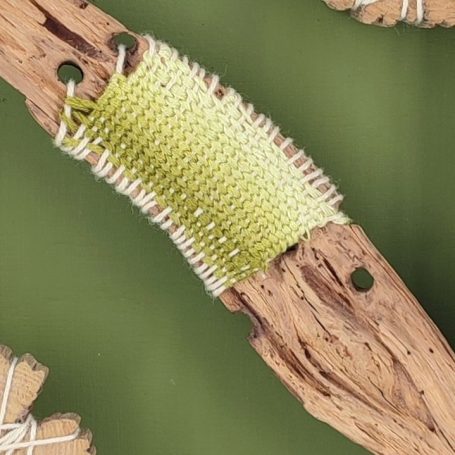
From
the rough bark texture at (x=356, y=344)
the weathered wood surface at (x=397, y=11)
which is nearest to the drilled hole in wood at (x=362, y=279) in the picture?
the rough bark texture at (x=356, y=344)

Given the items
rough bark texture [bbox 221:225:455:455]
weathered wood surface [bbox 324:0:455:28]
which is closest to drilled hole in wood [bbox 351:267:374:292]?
rough bark texture [bbox 221:225:455:455]

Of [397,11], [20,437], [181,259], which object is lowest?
[20,437]

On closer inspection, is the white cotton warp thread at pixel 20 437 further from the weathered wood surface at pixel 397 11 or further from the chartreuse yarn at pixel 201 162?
the weathered wood surface at pixel 397 11

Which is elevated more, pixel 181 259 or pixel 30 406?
pixel 181 259

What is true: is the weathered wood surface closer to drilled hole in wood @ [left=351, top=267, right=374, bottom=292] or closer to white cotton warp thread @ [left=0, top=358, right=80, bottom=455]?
drilled hole in wood @ [left=351, top=267, right=374, bottom=292]

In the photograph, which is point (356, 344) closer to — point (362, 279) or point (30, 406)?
point (362, 279)

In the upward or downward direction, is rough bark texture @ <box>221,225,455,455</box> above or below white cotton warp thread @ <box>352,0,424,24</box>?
below

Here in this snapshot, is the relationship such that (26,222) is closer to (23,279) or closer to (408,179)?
(23,279)

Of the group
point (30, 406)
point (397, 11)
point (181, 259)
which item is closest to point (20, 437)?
point (30, 406)
